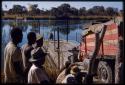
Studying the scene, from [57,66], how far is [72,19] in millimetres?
1855

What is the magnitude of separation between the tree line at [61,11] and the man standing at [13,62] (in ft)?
2.52

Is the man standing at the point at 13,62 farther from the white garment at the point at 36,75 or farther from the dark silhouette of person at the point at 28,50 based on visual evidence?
the white garment at the point at 36,75

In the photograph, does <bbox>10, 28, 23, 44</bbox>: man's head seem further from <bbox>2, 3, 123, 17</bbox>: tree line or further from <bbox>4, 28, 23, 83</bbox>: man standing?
<bbox>2, 3, 123, 17</bbox>: tree line

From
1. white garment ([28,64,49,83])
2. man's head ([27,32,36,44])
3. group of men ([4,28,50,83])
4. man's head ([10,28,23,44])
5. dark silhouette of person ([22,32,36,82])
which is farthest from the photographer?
man's head ([27,32,36,44])

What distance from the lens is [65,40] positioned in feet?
26.5

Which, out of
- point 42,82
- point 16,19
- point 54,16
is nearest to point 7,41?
point 16,19

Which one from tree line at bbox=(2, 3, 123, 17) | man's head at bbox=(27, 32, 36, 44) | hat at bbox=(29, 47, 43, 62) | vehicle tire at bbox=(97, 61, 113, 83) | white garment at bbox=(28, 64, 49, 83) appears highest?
tree line at bbox=(2, 3, 123, 17)

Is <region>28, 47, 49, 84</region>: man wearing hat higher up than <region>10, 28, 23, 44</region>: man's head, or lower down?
lower down

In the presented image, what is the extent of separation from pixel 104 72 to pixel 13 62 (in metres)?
4.50

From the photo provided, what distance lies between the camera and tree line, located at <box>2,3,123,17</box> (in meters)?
6.20

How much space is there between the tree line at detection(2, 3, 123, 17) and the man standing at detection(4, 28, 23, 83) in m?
0.77

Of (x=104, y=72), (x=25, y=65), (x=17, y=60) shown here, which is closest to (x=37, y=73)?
(x=17, y=60)

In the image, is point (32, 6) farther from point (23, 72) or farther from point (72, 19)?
point (23, 72)

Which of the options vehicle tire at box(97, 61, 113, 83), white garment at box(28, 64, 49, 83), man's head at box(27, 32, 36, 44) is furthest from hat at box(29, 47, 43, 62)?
vehicle tire at box(97, 61, 113, 83)
